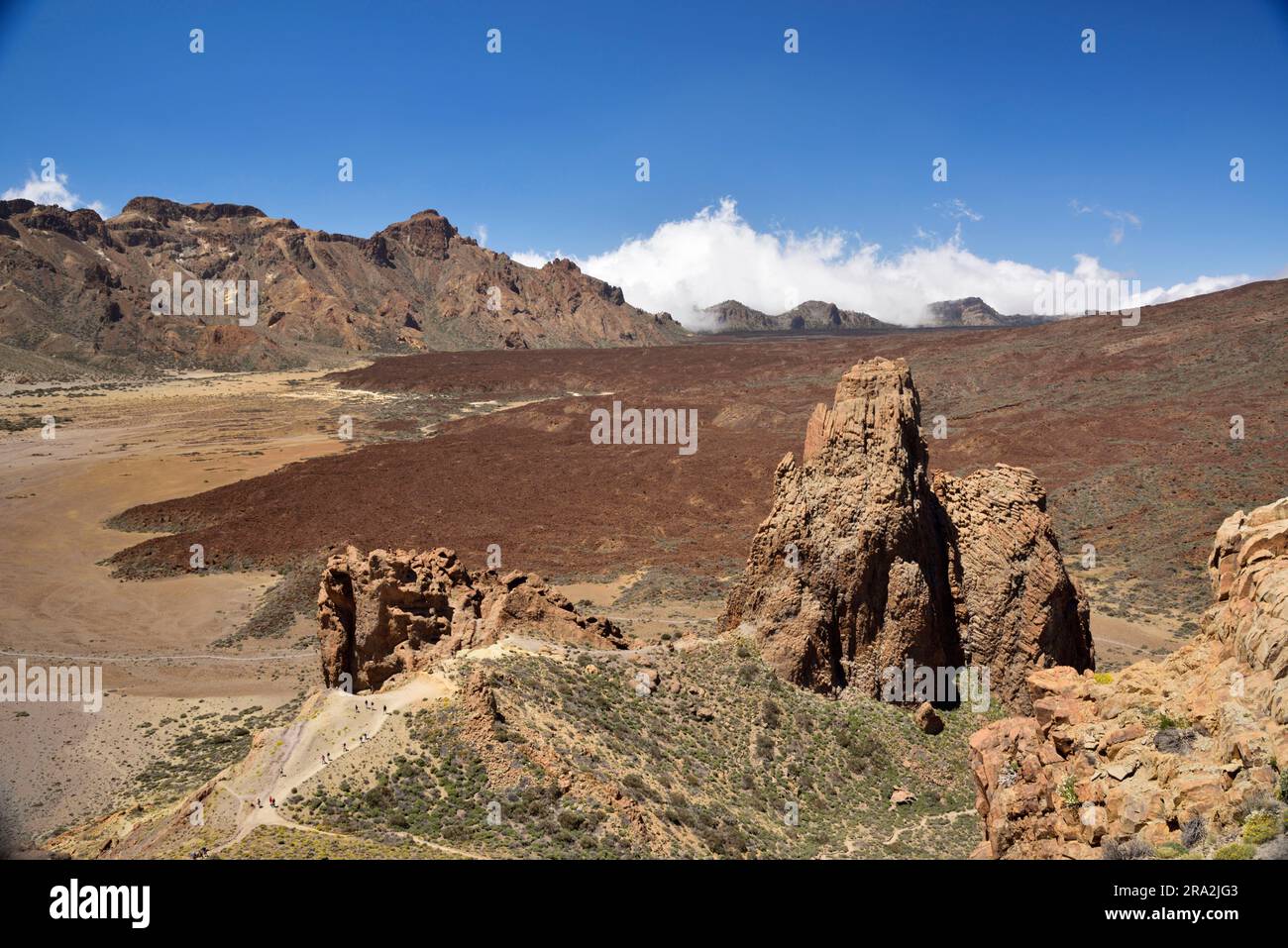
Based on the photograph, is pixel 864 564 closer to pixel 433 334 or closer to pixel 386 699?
pixel 386 699

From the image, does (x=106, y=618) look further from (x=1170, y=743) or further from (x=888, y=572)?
(x=1170, y=743)

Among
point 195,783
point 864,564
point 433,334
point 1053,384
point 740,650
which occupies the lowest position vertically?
point 195,783

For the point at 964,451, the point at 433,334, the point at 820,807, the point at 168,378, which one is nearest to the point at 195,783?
the point at 820,807

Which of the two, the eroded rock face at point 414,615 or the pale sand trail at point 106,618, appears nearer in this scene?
the eroded rock face at point 414,615

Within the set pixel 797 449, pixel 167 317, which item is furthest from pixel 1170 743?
pixel 167 317

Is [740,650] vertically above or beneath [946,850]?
above

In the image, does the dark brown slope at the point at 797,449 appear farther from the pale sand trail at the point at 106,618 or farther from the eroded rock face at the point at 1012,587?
the eroded rock face at the point at 1012,587

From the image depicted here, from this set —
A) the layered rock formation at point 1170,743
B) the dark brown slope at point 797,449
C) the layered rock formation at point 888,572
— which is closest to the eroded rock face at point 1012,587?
the layered rock formation at point 888,572
